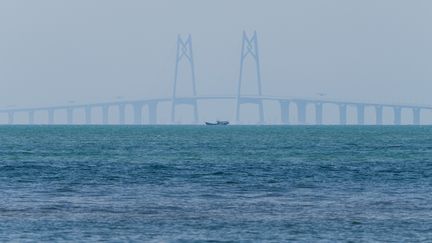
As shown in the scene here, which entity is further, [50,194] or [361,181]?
[361,181]

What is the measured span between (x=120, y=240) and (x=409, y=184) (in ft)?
60.1

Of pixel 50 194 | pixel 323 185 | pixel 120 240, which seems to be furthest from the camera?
pixel 323 185

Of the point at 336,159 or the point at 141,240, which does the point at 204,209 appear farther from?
the point at 336,159

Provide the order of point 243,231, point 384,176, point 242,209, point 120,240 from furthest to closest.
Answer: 1. point 384,176
2. point 242,209
3. point 243,231
4. point 120,240

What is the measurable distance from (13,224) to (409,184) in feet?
58.0

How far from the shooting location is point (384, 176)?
155 feet

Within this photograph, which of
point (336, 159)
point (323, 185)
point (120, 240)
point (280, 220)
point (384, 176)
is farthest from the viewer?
point (336, 159)

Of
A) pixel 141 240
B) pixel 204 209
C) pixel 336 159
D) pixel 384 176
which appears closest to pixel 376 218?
pixel 204 209

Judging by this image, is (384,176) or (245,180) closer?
(245,180)

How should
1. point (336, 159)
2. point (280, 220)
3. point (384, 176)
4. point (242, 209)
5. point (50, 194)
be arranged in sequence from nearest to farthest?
point (280, 220), point (242, 209), point (50, 194), point (384, 176), point (336, 159)

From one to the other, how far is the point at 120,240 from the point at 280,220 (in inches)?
199

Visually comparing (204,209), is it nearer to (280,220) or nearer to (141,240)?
(280,220)

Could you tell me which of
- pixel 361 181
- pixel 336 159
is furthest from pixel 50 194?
pixel 336 159

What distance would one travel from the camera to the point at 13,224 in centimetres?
2852
